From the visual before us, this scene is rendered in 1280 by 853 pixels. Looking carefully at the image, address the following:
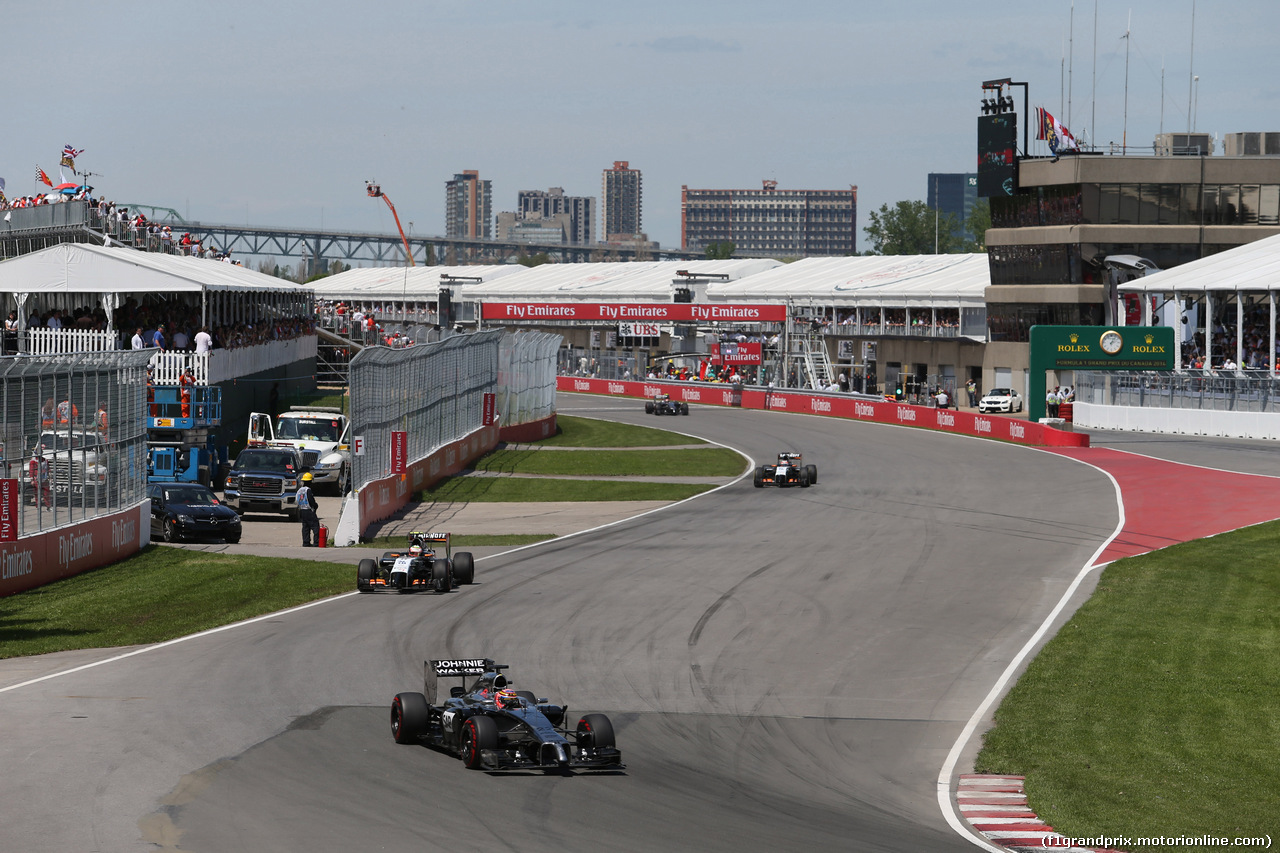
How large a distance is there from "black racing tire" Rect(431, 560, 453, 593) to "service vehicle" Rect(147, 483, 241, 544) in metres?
9.24

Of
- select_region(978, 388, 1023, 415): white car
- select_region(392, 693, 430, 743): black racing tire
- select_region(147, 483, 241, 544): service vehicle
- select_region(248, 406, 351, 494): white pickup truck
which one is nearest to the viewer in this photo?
select_region(392, 693, 430, 743): black racing tire

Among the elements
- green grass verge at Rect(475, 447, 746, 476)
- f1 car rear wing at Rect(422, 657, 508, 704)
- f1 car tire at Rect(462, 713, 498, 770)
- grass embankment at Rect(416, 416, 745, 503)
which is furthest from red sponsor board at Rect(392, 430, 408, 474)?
f1 car tire at Rect(462, 713, 498, 770)

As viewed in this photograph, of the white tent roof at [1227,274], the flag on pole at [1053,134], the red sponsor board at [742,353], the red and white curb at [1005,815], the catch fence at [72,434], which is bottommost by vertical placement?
the red and white curb at [1005,815]

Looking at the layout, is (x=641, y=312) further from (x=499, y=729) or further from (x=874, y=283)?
(x=499, y=729)

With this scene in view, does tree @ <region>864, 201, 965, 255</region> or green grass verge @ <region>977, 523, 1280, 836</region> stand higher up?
tree @ <region>864, 201, 965, 255</region>

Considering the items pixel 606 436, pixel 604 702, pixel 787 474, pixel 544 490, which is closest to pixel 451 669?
pixel 604 702

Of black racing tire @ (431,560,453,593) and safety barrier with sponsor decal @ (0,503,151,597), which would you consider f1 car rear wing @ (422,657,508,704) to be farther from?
safety barrier with sponsor decal @ (0,503,151,597)

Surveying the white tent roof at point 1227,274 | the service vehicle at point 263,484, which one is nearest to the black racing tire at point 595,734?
the service vehicle at point 263,484

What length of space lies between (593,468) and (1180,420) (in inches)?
1005

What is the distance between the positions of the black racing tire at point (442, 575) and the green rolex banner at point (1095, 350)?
43417 millimetres

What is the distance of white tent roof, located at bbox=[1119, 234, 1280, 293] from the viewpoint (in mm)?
61525

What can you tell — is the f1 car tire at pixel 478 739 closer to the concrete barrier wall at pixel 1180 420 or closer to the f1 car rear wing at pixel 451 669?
the f1 car rear wing at pixel 451 669

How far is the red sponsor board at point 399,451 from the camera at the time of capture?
35.6 meters

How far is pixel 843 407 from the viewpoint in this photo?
7056 cm
